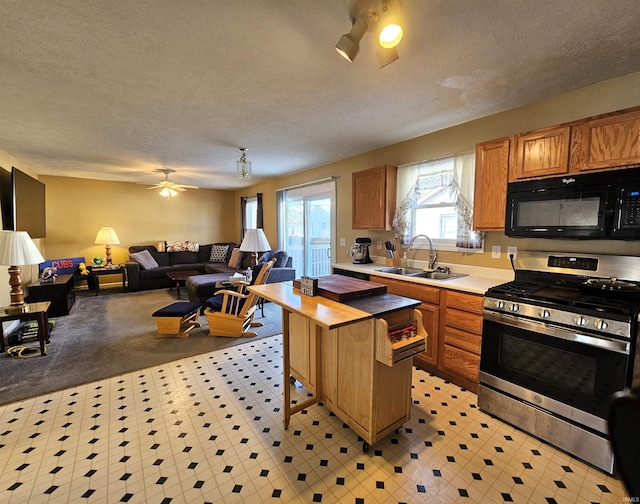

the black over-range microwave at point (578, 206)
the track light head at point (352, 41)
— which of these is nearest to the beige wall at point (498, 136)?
the black over-range microwave at point (578, 206)

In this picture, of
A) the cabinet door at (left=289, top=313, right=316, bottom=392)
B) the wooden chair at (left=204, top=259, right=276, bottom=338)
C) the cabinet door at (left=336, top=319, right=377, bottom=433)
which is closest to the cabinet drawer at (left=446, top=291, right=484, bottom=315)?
the cabinet door at (left=336, top=319, right=377, bottom=433)

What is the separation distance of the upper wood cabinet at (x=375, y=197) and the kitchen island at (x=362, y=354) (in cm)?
181

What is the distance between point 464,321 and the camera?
2430mm

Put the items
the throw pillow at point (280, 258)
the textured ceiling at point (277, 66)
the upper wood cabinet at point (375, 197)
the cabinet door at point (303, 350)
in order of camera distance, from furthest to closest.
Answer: the throw pillow at point (280, 258) → the upper wood cabinet at point (375, 197) → the cabinet door at point (303, 350) → the textured ceiling at point (277, 66)

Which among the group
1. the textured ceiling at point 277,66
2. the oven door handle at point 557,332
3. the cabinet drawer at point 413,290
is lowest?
the oven door handle at point 557,332

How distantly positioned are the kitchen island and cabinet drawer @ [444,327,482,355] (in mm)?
775

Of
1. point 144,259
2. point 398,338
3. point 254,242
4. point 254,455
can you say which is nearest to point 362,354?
point 398,338

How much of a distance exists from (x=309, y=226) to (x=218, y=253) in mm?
3062

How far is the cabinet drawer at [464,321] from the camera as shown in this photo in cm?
235

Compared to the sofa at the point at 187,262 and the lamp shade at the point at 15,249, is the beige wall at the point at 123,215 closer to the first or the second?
the sofa at the point at 187,262

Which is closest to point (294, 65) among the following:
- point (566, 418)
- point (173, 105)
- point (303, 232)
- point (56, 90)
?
point (173, 105)

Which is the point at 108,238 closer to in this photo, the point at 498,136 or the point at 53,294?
the point at 53,294

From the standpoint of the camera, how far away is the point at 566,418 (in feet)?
5.94

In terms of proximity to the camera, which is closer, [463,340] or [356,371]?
[356,371]
